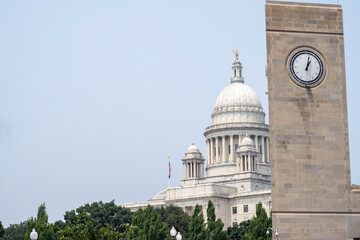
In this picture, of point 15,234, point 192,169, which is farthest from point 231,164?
point 15,234

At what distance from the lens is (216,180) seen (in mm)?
156250

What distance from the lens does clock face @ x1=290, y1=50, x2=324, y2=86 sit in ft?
126

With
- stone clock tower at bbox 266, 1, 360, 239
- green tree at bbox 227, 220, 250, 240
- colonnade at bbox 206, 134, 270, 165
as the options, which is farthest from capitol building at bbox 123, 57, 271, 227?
stone clock tower at bbox 266, 1, 360, 239

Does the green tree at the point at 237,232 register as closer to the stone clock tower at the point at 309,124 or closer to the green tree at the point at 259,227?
the green tree at the point at 259,227

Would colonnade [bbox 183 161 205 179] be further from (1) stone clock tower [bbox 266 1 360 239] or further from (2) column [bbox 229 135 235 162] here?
(1) stone clock tower [bbox 266 1 360 239]

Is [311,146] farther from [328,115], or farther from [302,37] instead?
[302,37]

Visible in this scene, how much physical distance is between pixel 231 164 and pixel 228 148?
3.63 meters

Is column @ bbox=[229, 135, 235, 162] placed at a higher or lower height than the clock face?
higher

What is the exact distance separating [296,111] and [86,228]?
15.2 meters

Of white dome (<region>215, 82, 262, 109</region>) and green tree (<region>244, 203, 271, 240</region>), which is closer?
green tree (<region>244, 203, 271, 240</region>)

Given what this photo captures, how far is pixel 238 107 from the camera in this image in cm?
16038

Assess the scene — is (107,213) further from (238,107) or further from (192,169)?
(238,107)

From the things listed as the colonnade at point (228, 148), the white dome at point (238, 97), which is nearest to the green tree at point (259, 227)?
the colonnade at point (228, 148)

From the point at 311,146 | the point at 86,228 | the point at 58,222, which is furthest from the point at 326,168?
the point at 58,222
